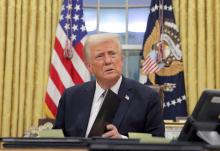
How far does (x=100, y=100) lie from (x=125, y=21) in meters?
3.03

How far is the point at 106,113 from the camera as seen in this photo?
92.6 inches

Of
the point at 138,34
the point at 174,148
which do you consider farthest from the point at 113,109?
the point at 138,34

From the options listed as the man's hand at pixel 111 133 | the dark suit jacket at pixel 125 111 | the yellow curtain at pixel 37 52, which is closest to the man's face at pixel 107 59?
the dark suit jacket at pixel 125 111

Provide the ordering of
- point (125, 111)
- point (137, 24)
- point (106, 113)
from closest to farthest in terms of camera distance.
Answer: point (106, 113) < point (125, 111) < point (137, 24)

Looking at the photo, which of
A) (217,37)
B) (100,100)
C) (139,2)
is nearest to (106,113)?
(100,100)

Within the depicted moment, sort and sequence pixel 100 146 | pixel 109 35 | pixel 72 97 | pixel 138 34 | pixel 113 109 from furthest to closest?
pixel 138 34 → pixel 72 97 → pixel 109 35 → pixel 113 109 → pixel 100 146

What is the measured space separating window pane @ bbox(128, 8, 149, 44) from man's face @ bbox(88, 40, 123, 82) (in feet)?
9.64

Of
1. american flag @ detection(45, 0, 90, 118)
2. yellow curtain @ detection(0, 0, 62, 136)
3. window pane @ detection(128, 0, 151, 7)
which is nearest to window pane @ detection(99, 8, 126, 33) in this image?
window pane @ detection(128, 0, 151, 7)

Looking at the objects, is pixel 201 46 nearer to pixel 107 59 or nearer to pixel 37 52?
pixel 37 52

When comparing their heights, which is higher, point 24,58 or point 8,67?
point 24,58

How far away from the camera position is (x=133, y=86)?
2.79 meters

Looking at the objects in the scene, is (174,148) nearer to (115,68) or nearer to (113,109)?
(113,109)

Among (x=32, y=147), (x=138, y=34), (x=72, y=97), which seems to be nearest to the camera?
(x=32, y=147)

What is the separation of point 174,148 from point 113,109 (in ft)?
4.05
